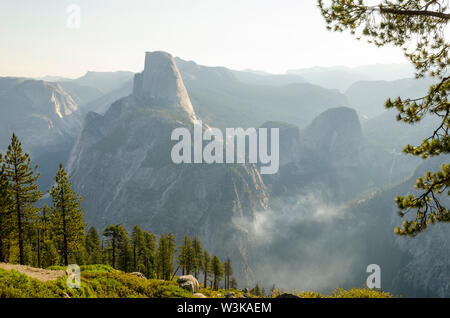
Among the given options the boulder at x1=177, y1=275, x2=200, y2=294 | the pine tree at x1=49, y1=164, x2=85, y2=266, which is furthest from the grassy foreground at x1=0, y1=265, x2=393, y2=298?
the pine tree at x1=49, y1=164, x2=85, y2=266

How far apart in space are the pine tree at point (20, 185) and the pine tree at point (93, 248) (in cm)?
3299

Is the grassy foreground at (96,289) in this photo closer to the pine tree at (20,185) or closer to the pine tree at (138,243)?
the pine tree at (20,185)

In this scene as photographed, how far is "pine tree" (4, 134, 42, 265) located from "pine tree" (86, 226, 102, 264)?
33.0m

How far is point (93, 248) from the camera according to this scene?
233ft

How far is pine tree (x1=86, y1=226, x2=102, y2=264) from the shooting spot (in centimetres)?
6253

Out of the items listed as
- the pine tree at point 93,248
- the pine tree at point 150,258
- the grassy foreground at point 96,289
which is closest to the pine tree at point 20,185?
the grassy foreground at point 96,289

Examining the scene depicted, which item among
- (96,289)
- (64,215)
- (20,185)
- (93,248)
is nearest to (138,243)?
(93,248)

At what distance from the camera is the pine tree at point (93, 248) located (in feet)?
205

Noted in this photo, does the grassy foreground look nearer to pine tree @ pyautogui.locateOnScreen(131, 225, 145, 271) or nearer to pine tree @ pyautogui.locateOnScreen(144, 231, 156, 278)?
pine tree @ pyautogui.locateOnScreen(131, 225, 145, 271)

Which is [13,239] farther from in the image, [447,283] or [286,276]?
[447,283]

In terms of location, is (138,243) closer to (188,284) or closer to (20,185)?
(20,185)

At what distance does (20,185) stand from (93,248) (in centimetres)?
4670
